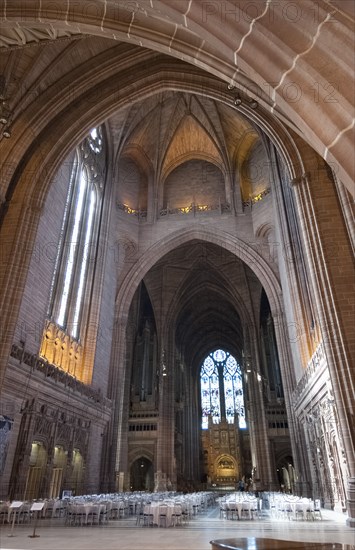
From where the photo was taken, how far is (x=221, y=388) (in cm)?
3734

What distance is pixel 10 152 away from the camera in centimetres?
1165

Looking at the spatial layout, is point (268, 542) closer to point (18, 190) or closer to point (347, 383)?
point (347, 383)

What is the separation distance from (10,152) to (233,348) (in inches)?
1216

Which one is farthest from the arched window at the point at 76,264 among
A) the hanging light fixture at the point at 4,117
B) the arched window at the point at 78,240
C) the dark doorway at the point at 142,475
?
the dark doorway at the point at 142,475

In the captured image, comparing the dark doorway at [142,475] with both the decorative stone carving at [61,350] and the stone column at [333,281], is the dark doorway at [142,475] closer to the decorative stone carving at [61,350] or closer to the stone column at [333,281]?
the decorative stone carving at [61,350]

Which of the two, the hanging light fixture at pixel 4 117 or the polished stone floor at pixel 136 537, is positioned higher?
the hanging light fixture at pixel 4 117

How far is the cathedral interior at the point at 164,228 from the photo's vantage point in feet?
14.1

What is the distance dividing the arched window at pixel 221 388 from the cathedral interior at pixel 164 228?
16.5 feet

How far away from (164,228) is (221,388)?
68.9 feet

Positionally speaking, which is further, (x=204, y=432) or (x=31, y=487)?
(x=204, y=432)

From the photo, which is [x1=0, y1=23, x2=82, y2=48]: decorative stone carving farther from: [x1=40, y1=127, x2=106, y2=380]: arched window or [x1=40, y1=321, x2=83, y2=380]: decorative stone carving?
[x1=40, y1=321, x2=83, y2=380]: decorative stone carving

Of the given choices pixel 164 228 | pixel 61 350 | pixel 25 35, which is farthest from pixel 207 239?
pixel 25 35

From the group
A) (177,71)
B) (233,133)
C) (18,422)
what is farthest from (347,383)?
(233,133)

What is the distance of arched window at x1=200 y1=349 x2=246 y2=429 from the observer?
118 ft
